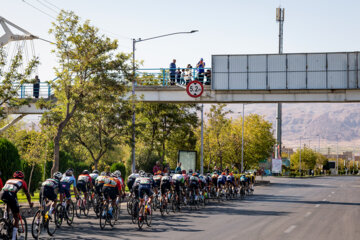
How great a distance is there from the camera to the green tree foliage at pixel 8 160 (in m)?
28.5

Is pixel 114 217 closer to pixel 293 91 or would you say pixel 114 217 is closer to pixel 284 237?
pixel 284 237

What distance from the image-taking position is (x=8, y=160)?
1136 inches

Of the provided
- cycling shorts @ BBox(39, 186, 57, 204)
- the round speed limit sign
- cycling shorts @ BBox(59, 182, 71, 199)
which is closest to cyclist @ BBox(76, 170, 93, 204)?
cycling shorts @ BBox(59, 182, 71, 199)

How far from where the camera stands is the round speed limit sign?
34.9 metres

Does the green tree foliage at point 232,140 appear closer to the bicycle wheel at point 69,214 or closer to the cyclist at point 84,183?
the cyclist at point 84,183

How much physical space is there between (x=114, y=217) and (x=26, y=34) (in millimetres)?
15452

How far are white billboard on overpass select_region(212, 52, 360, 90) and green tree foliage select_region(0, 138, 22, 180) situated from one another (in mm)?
13227

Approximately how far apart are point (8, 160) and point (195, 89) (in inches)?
471

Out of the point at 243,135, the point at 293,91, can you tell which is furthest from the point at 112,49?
the point at 243,135

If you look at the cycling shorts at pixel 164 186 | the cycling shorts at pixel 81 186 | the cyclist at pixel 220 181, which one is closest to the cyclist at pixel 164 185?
the cycling shorts at pixel 164 186

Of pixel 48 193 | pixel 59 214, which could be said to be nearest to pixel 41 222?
pixel 48 193

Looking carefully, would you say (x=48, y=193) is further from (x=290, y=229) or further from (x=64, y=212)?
(x=290, y=229)

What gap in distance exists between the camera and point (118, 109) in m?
32.4

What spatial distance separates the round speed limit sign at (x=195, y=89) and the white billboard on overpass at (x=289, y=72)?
1.54 m
